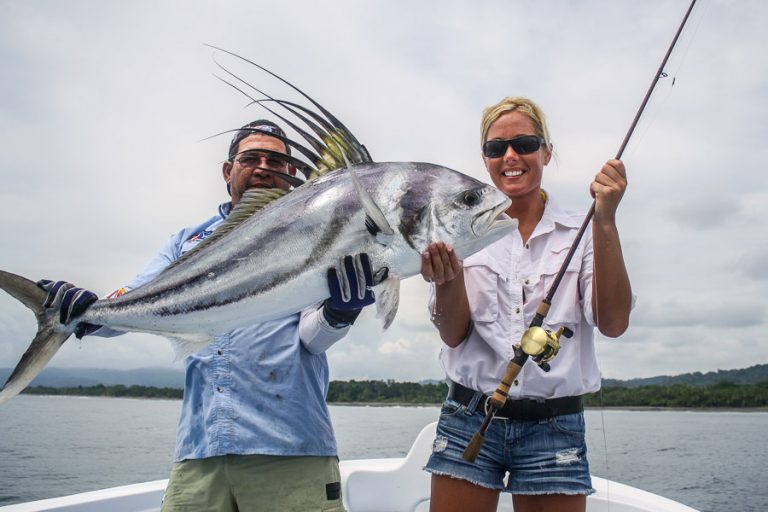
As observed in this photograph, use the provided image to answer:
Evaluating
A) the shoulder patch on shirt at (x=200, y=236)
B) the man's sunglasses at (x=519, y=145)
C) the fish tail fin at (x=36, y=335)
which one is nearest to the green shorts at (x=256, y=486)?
the fish tail fin at (x=36, y=335)

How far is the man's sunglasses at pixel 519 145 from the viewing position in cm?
291

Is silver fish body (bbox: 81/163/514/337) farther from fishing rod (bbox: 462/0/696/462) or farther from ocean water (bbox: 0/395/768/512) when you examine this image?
ocean water (bbox: 0/395/768/512)

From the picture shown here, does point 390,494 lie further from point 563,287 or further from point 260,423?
point 563,287

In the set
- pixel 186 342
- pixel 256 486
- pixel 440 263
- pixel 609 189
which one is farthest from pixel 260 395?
pixel 609 189

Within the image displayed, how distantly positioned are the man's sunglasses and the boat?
2790 millimetres

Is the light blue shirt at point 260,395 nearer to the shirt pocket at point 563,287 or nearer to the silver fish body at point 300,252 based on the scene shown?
the silver fish body at point 300,252

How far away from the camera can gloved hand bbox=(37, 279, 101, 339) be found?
2531mm

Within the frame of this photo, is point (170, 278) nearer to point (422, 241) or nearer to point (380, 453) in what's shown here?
point (422, 241)

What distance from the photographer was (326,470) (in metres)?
3.00

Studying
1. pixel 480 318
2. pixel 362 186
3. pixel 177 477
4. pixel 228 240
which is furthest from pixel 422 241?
pixel 177 477

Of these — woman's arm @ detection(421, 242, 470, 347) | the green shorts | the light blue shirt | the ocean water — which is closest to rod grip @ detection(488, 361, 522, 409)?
woman's arm @ detection(421, 242, 470, 347)

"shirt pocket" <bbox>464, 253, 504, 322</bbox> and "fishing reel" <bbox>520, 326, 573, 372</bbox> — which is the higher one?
"shirt pocket" <bbox>464, 253, 504, 322</bbox>

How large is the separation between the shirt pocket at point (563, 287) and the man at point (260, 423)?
0.94m

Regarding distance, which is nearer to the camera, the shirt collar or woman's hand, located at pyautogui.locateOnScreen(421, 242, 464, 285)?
woman's hand, located at pyautogui.locateOnScreen(421, 242, 464, 285)
